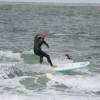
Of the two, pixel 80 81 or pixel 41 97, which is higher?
pixel 41 97

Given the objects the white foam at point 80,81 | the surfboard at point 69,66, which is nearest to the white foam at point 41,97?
the white foam at point 80,81

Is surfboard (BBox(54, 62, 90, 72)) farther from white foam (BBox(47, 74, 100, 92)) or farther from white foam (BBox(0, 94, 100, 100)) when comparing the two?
white foam (BBox(0, 94, 100, 100))

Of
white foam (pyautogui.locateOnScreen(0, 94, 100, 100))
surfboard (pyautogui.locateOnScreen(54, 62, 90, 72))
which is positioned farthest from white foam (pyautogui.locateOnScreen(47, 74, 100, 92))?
white foam (pyautogui.locateOnScreen(0, 94, 100, 100))

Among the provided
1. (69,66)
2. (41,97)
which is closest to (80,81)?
(69,66)

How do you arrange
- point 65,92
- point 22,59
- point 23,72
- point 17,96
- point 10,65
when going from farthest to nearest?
1. point 22,59
2. point 10,65
3. point 23,72
4. point 65,92
5. point 17,96

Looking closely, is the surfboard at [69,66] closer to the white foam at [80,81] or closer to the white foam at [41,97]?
the white foam at [80,81]

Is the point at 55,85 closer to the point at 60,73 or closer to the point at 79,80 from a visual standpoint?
the point at 79,80

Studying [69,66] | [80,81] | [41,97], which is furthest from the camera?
[69,66]

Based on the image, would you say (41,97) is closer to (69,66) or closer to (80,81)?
(80,81)

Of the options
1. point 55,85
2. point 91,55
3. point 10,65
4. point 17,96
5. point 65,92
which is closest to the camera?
point 17,96

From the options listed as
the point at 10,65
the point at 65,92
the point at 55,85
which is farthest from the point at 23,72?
the point at 65,92

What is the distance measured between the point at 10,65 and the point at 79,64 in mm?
3399

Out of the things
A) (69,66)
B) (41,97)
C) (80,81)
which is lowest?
(69,66)

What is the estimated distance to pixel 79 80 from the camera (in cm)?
1989
